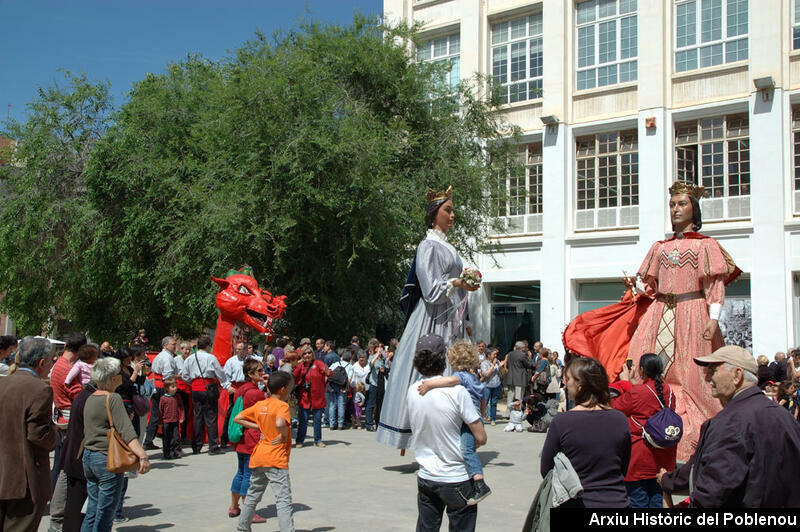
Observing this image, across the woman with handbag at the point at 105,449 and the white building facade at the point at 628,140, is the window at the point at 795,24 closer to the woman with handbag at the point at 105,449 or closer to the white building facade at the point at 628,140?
the white building facade at the point at 628,140

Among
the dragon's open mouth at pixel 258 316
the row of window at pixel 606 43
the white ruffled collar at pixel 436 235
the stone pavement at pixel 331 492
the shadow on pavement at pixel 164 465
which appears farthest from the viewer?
the row of window at pixel 606 43

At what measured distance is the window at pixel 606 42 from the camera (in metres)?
24.5

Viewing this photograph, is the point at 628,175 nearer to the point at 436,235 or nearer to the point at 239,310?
the point at 239,310

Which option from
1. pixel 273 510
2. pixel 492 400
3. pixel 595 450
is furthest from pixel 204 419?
pixel 595 450

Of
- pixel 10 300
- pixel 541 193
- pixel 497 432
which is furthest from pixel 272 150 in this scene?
pixel 10 300

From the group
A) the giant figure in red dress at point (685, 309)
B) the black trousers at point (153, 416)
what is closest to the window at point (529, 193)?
the black trousers at point (153, 416)

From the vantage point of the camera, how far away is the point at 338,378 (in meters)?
14.8

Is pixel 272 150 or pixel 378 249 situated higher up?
pixel 272 150

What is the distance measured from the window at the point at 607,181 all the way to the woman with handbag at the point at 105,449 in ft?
68.3

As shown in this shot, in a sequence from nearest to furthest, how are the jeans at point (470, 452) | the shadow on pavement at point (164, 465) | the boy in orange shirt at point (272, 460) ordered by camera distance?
the jeans at point (470, 452), the boy in orange shirt at point (272, 460), the shadow on pavement at point (164, 465)

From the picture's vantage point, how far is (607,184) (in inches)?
976

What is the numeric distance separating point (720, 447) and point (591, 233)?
21752 millimetres

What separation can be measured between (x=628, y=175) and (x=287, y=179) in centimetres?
1181

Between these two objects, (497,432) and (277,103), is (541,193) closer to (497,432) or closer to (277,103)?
(277,103)
